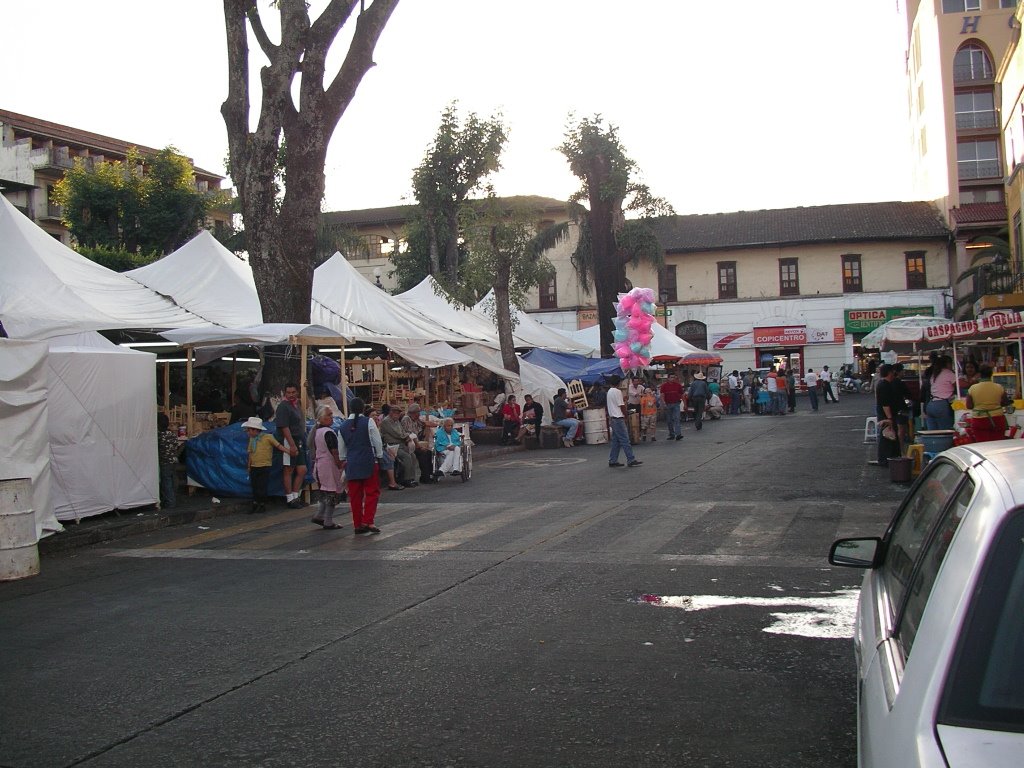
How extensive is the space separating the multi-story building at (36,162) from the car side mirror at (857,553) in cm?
5807

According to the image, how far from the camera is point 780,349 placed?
54.1m

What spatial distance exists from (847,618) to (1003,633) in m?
4.61

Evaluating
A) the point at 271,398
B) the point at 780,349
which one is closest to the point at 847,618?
the point at 271,398

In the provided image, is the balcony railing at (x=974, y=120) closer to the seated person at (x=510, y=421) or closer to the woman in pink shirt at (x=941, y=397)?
the seated person at (x=510, y=421)

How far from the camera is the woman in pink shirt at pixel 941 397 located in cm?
1420

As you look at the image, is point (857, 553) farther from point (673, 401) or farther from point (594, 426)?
Answer: point (594, 426)

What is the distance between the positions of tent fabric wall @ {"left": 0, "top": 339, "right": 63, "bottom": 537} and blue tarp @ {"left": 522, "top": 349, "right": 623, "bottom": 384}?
68.2ft

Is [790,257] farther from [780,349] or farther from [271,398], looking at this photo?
[271,398]

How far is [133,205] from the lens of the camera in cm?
4650

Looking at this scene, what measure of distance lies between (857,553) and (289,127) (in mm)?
14377

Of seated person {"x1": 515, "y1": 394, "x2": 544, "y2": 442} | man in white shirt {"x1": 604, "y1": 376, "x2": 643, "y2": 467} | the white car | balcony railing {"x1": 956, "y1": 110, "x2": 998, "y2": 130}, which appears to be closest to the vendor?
man in white shirt {"x1": 604, "y1": 376, "x2": 643, "y2": 467}

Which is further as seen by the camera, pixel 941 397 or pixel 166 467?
pixel 941 397

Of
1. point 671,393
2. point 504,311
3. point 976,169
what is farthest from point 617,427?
point 976,169

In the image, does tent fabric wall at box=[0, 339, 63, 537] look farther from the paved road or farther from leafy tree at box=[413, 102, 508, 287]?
leafy tree at box=[413, 102, 508, 287]
